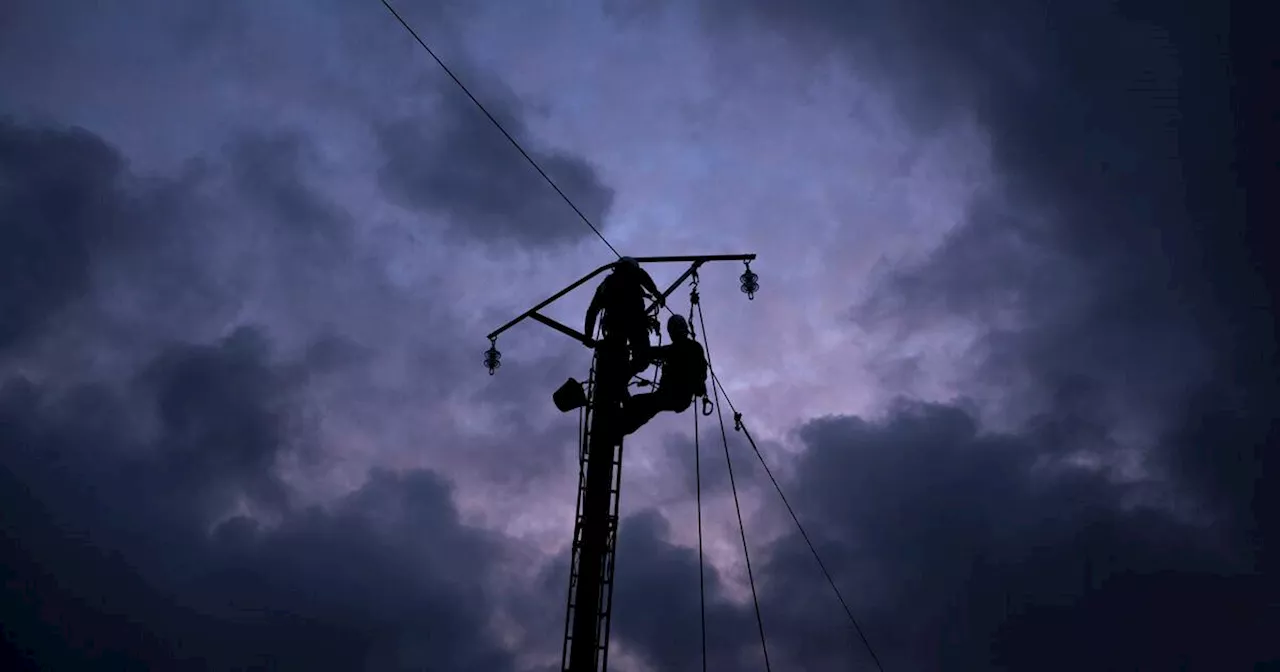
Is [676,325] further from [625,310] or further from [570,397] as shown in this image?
[570,397]

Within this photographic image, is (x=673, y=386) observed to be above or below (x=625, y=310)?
below

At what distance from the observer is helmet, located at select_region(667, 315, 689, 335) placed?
15477mm

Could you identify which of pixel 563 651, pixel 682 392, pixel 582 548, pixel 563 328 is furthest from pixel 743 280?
pixel 563 651

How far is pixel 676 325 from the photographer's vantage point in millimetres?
15516

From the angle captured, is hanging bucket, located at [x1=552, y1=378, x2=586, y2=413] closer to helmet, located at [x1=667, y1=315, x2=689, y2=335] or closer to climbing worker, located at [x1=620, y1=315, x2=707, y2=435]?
climbing worker, located at [x1=620, y1=315, x2=707, y2=435]

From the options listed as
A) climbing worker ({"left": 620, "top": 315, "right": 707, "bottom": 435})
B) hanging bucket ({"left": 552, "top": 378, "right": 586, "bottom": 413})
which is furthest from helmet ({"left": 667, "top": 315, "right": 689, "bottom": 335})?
hanging bucket ({"left": 552, "top": 378, "right": 586, "bottom": 413})

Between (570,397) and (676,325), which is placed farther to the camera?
(676,325)

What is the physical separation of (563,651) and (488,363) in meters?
7.25

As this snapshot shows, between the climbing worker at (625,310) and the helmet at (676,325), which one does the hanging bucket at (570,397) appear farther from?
the helmet at (676,325)

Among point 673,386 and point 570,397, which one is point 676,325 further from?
point 570,397

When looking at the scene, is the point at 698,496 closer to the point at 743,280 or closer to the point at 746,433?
the point at 746,433

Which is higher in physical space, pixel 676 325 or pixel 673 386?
pixel 676 325

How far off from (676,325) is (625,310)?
1331 millimetres

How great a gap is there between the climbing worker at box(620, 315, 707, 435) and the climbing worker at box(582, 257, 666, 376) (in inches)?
14.4
